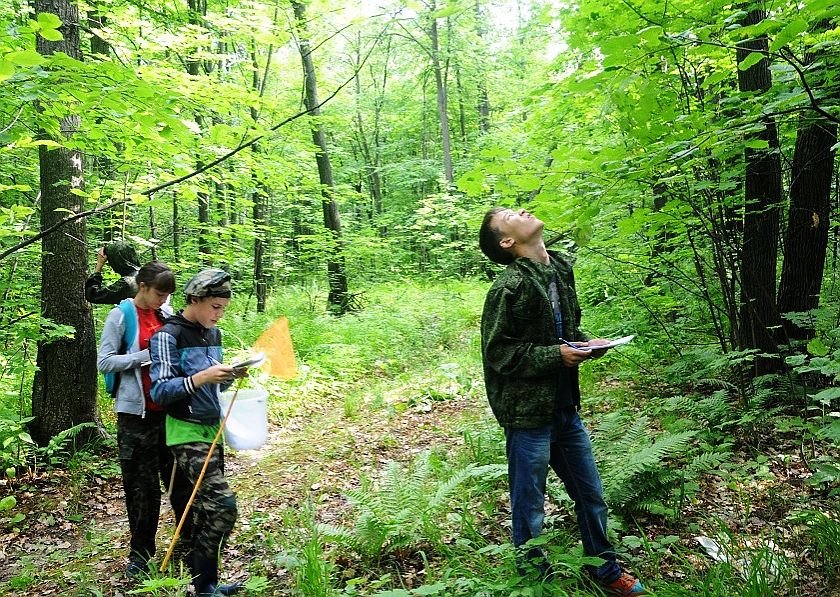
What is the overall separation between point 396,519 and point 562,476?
4.36 feet

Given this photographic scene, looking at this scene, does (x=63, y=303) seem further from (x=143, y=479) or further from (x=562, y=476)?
(x=562, y=476)

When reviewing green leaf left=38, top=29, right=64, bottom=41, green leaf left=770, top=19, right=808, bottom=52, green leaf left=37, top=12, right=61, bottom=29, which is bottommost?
green leaf left=770, top=19, right=808, bottom=52

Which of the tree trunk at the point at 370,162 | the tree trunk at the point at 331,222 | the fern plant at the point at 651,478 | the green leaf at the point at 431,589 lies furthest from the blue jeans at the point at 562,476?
the tree trunk at the point at 370,162

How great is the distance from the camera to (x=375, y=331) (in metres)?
11.4

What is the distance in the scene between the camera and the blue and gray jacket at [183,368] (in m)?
3.22

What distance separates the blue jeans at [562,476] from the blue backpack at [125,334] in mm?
2675

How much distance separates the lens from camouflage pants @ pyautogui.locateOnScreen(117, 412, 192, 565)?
377 centimetres

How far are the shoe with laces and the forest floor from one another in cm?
10

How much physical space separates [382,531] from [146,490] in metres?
1.67

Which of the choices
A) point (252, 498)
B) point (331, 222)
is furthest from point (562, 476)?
point (331, 222)

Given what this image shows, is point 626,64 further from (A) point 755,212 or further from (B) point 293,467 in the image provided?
(B) point 293,467

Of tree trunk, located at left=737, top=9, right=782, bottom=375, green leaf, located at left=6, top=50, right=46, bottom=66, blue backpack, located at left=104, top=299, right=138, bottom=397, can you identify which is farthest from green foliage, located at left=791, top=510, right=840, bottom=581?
green leaf, located at left=6, top=50, right=46, bottom=66

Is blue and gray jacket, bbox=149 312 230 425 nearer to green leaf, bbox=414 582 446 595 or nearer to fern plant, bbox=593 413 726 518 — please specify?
green leaf, bbox=414 582 446 595

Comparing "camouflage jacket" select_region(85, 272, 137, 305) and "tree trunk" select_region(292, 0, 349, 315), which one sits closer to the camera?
"camouflage jacket" select_region(85, 272, 137, 305)
